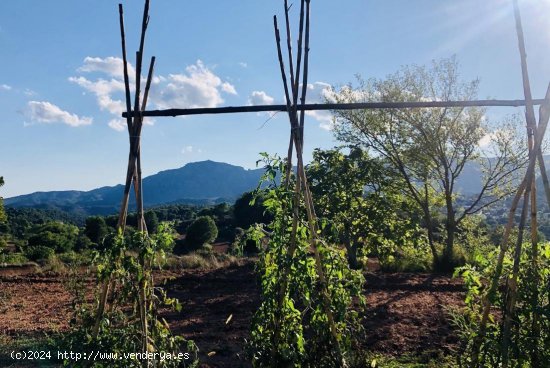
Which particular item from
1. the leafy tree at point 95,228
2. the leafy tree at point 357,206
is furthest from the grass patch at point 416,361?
the leafy tree at point 95,228

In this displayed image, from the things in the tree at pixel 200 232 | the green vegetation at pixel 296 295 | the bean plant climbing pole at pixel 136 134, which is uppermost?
the bean plant climbing pole at pixel 136 134

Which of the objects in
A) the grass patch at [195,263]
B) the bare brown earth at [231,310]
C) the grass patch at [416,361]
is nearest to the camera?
Answer: the grass patch at [416,361]

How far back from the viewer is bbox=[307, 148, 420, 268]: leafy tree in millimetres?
11562

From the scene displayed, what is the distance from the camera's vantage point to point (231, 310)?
6.82 m

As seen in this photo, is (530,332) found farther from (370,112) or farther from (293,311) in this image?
(370,112)

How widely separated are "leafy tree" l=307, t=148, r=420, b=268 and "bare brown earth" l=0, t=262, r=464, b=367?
5.02ft

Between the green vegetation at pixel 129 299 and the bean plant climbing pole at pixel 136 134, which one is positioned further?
the bean plant climbing pole at pixel 136 134

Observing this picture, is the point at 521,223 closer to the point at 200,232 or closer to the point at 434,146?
the point at 434,146

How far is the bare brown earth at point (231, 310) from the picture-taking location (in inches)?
195

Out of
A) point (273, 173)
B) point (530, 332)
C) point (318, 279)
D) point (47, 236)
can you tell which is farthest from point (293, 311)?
point (47, 236)

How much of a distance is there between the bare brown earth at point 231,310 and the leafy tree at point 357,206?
153 cm

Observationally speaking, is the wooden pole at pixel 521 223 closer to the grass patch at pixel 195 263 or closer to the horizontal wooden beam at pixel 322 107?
the horizontal wooden beam at pixel 322 107

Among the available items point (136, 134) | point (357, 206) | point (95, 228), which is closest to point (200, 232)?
point (95, 228)

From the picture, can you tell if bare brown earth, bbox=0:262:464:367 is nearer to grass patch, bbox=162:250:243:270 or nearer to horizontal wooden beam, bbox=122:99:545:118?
grass patch, bbox=162:250:243:270
